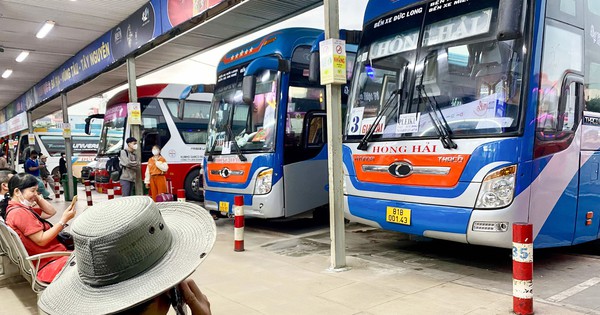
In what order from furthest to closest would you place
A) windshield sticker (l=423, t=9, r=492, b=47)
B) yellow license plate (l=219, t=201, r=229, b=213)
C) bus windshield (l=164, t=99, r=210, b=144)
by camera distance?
bus windshield (l=164, t=99, r=210, b=144), yellow license plate (l=219, t=201, r=229, b=213), windshield sticker (l=423, t=9, r=492, b=47)

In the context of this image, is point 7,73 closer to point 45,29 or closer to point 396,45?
point 45,29

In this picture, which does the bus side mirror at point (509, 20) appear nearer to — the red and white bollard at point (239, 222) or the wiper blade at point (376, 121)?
the wiper blade at point (376, 121)

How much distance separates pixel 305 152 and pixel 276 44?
1850 mm

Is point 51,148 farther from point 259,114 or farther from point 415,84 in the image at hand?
point 415,84

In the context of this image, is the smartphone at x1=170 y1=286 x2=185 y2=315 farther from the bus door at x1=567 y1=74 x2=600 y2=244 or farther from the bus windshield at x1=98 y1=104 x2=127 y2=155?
the bus windshield at x1=98 y1=104 x2=127 y2=155

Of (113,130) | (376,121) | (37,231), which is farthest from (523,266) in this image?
(113,130)

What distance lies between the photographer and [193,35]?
9.03m

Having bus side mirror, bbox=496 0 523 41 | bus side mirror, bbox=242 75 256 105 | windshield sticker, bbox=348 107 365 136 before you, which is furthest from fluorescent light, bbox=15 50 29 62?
bus side mirror, bbox=496 0 523 41

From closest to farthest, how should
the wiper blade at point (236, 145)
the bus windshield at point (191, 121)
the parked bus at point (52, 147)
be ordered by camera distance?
the wiper blade at point (236, 145) → the bus windshield at point (191, 121) → the parked bus at point (52, 147)

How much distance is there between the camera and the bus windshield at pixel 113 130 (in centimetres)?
1214

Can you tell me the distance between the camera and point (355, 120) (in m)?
5.52

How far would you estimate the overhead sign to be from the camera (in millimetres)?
4793

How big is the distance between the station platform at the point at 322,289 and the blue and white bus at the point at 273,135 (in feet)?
4.25

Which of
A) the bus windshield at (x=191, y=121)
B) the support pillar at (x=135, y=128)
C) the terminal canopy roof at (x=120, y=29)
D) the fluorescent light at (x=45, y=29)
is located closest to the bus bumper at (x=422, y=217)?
the terminal canopy roof at (x=120, y=29)
